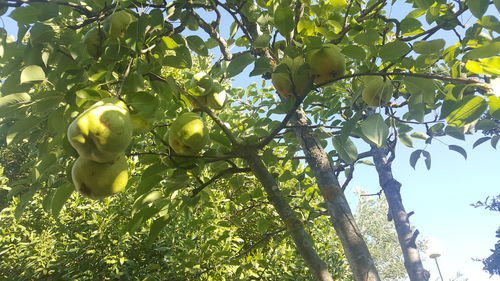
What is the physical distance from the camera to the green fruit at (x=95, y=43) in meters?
1.31

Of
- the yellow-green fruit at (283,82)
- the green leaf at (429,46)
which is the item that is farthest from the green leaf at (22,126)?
the green leaf at (429,46)

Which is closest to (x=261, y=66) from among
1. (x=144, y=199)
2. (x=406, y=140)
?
(x=144, y=199)

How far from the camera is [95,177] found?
106 centimetres

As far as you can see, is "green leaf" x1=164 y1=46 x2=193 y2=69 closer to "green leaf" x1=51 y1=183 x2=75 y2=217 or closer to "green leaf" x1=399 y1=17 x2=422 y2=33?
"green leaf" x1=51 y1=183 x2=75 y2=217

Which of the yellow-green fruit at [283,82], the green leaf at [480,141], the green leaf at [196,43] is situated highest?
the green leaf at [480,141]

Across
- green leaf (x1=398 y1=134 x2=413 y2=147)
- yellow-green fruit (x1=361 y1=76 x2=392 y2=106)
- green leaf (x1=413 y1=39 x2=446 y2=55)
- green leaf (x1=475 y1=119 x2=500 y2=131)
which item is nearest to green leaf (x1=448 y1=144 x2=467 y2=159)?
green leaf (x1=398 y1=134 x2=413 y2=147)

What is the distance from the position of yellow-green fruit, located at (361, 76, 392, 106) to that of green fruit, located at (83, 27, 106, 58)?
99cm

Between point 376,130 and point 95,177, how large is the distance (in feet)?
2.71

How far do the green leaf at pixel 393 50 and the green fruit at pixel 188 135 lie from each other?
64cm

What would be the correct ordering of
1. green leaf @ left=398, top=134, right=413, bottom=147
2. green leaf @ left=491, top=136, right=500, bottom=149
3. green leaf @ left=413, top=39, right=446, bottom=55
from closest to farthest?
green leaf @ left=413, top=39, right=446, bottom=55, green leaf @ left=491, top=136, right=500, bottom=149, green leaf @ left=398, top=134, right=413, bottom=147

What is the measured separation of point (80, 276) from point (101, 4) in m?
3.41

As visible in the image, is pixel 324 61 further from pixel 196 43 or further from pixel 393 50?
pixel 196 43

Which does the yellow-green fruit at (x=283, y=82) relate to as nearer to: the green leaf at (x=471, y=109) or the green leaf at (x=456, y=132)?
the green leaf at (x=471, y=109)

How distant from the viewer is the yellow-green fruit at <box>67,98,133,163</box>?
0.91 metres
